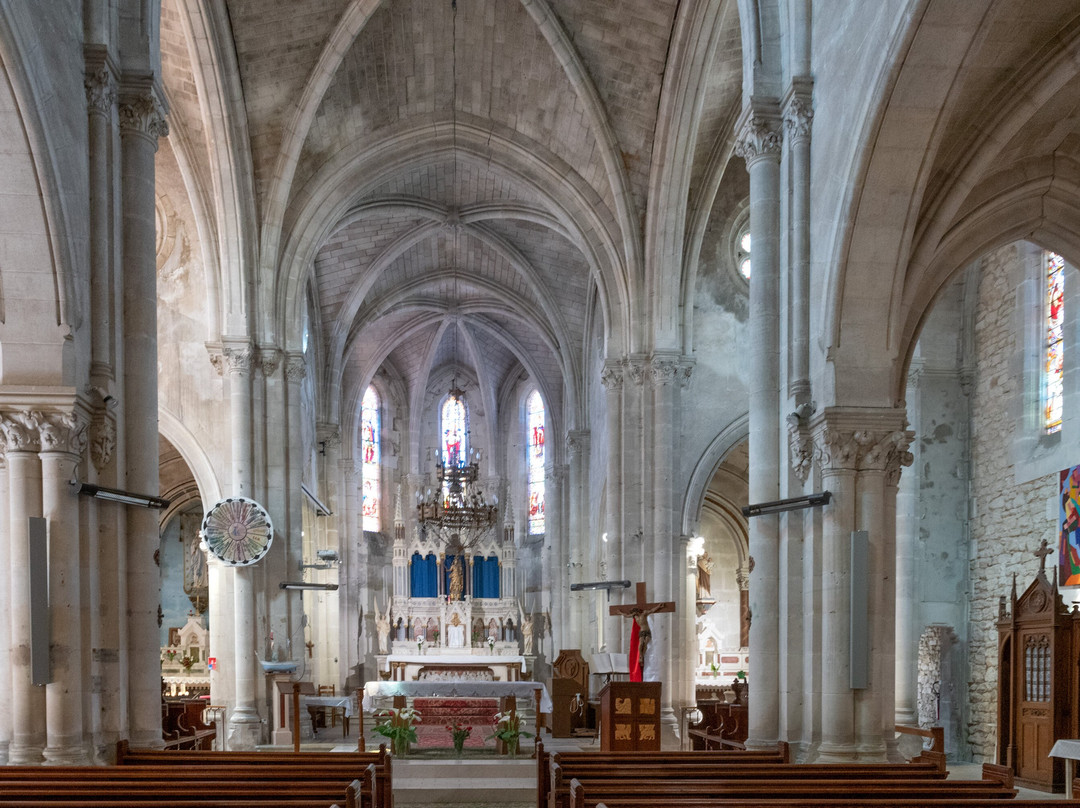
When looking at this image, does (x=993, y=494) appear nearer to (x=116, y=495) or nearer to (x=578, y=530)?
(x=116, y=495)

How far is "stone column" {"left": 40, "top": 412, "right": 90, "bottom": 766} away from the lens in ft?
32.7

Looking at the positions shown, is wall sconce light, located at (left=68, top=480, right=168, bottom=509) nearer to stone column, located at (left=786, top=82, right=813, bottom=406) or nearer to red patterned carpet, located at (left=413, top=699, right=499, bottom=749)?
stone column, located at (left=786, top=82, right=813, bottom=406)

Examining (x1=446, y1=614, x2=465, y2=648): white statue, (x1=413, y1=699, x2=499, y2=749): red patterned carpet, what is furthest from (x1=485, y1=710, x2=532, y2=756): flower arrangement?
(x1=446, y1=614, x2=465, y2=648): white statue

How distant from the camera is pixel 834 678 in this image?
11.0 meters

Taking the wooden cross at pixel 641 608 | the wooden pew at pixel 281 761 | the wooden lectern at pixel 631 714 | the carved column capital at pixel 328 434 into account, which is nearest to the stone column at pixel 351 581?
the carved column capital at pixel 328 434

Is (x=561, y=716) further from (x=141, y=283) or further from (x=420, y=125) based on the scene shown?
(x=141, y=283)

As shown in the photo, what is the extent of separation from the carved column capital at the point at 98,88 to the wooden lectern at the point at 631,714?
27.4ft

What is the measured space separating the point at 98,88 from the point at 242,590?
11728mm

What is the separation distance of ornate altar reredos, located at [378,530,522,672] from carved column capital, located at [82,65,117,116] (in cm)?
2329

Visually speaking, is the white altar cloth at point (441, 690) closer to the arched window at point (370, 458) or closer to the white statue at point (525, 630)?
the white statue at point (525, 630)

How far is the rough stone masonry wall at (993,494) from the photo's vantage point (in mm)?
17219

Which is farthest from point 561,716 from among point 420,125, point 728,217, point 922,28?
point 922,28

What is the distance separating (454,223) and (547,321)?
5376 millimetres

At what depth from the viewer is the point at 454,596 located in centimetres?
3466
